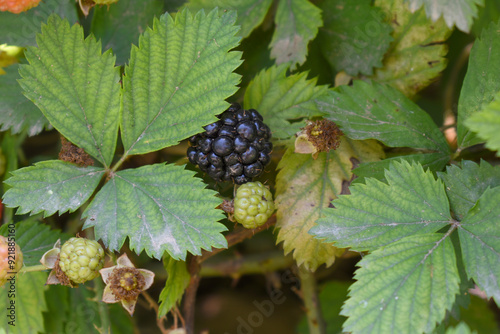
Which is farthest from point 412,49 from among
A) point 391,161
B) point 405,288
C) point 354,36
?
point 405,288

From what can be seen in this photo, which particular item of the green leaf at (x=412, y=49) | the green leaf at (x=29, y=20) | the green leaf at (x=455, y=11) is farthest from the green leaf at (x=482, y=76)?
the green leaf at (x=29, y=20)

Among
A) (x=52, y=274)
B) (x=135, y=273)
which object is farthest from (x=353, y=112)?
(x=52, y=274)

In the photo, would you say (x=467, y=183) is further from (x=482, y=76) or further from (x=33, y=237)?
(x=33, y=237)

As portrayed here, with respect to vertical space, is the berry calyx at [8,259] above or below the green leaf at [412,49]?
below

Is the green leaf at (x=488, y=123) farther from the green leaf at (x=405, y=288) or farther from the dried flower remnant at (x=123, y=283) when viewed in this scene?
the dried flower remnant at (x=123, y=283)

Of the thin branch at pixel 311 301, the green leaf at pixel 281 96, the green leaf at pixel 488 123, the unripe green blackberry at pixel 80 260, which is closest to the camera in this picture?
the green leaf at pixel 488 123

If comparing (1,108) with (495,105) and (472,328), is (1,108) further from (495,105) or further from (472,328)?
(472,328)
